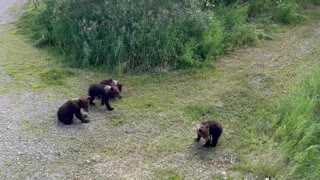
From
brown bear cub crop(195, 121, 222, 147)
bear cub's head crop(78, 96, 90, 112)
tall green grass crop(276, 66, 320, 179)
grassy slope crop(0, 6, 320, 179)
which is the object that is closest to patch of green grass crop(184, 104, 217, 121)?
grassy slope crop(0, 6, 320, 179)

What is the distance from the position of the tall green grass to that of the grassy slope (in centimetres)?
19

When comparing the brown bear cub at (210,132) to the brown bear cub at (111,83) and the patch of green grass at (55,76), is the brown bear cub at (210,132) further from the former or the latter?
the patch of green grass at (55,76)

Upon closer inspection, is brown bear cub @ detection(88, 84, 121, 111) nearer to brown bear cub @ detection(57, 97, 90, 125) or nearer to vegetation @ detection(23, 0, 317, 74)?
brown bear cub @ detection(57, 97, 90, 125)

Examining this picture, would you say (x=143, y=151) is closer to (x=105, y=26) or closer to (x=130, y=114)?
(x=130, y=114)

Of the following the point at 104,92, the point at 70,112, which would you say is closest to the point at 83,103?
the point at 70,112

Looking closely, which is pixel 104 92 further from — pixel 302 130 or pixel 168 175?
pixel 302 130

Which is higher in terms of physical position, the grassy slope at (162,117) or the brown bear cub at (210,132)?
the brown bear cub at (210,132)

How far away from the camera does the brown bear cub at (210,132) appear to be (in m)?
5.62

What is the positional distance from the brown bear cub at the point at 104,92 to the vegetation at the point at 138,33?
42.8 inches

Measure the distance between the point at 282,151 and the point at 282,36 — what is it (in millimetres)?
5132

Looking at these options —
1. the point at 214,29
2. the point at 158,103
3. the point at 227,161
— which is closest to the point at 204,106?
the point at 158,103

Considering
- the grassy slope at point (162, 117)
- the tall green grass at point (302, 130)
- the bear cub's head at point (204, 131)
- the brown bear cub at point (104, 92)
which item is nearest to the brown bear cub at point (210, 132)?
the bear cub's head at point (204, 131)

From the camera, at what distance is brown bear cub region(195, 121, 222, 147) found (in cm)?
562

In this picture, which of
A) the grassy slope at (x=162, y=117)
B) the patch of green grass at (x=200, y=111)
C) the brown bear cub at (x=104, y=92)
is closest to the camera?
the grassy slope at (x=162, y=117)
